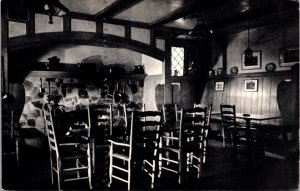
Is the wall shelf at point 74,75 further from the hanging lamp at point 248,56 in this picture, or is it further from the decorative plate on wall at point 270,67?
the decorative plate on wall at point 270,67

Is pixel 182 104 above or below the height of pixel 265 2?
below

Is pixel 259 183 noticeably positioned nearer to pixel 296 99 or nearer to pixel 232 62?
pixel 296 99

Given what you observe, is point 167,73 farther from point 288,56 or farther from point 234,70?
point 288,56

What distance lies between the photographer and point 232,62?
7926 mm

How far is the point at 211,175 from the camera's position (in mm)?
4328

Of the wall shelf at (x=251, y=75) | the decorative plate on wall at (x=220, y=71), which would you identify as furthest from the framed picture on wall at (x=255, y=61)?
the decorative plate on wall at (x=220, y=71)

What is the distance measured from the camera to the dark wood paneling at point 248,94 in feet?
22.0

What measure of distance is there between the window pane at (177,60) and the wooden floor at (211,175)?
3255 mm

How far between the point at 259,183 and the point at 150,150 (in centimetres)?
171

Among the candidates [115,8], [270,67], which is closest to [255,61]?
[270,67]

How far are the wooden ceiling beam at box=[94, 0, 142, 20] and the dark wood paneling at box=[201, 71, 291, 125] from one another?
3804mm

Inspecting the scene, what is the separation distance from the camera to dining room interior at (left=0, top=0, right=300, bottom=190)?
3963 millimetres

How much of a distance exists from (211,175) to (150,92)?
3977 millimetres

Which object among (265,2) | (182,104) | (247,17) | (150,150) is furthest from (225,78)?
(150,150)
